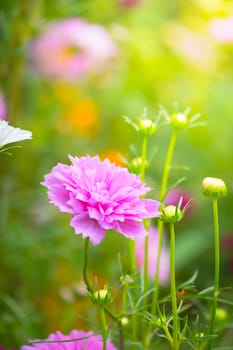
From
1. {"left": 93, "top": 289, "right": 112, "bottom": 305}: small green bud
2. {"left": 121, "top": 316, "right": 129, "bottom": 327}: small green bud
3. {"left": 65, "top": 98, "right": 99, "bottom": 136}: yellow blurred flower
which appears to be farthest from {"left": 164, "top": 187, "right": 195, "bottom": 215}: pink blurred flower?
{"left": 93, "top": 289, "right": 112, "bottom": 305}: small green bud

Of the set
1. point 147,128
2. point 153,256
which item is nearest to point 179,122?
point 147,128

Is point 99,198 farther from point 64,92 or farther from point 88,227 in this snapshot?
point 64,92

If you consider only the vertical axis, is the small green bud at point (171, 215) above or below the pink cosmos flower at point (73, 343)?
above

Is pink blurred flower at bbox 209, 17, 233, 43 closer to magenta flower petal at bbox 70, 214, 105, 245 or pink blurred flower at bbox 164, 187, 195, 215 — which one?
pink blurred flower at bbox 164, 187, 195, 215

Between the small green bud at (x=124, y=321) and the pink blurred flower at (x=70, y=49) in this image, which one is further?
the pink blurred flower at (x=70, y=49)

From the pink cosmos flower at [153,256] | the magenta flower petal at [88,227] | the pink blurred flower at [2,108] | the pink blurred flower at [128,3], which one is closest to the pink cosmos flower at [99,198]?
the magenta flower petal at [88,227]

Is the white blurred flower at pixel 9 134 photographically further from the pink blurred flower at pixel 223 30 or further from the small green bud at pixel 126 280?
the pink blurred flower at pixel 223 30

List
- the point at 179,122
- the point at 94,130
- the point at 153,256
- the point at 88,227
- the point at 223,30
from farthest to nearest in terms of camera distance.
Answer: the point at 94,130
the point at 223,30
the point at 153,256
the point at 179,122
the point at 88,227
